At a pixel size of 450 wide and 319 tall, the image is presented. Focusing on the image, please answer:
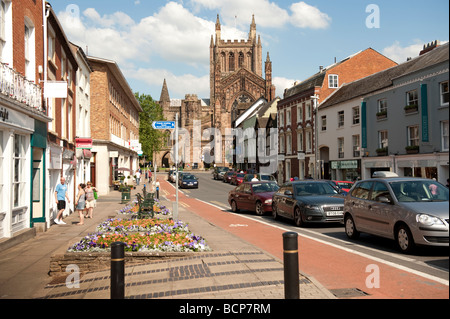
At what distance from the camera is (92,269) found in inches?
332

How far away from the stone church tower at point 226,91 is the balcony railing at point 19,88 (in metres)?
70.7

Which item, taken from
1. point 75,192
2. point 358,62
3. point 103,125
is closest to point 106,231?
point 75,192

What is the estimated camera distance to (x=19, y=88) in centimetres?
1168

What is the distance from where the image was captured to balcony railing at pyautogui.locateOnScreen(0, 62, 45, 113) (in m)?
10.5

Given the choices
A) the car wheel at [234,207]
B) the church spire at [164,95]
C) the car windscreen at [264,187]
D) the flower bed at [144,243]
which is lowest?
the car wheel at [234,207]

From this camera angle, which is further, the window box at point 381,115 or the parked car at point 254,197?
the window box at point 381,115

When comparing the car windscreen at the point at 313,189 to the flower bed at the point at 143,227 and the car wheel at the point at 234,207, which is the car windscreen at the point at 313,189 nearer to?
the flower bed at the point at 143,227

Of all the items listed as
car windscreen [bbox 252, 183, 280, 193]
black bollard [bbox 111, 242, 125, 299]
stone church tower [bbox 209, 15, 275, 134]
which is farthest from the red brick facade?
stone church tower [bbox 209, 15, 275, 134]

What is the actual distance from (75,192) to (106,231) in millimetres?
11844

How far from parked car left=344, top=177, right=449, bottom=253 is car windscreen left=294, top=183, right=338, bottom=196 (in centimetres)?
381

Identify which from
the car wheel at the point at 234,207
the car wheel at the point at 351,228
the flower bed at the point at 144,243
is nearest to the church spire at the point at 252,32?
the car wheel at the point at 234,207

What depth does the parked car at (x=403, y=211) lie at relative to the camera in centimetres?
832

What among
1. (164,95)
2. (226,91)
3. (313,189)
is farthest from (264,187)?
(164,95)
